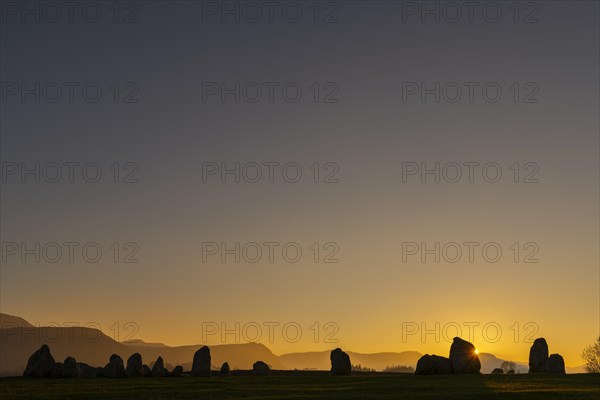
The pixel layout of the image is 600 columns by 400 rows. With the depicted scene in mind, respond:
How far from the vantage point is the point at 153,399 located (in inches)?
1987

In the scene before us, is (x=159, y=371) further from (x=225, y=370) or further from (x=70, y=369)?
(x=70, y=369)

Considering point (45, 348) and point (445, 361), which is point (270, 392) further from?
point (45, 348)

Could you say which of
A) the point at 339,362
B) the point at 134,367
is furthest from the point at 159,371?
the point at 339,362

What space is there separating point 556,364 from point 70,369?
4759cm

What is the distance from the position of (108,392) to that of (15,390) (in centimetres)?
778

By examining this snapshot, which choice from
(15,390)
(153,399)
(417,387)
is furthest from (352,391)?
(15,390)

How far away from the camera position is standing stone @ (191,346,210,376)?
85.1 metres

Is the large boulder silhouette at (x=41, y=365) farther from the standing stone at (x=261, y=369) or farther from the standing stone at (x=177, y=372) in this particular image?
the standing stone at (x=261, y=369)

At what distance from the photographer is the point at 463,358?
273 feet

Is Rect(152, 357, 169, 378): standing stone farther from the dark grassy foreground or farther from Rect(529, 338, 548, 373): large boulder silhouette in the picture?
Rect(529, 338, 548, 373): large boulder silhouette

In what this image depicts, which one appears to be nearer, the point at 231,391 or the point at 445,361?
the point at 231,391

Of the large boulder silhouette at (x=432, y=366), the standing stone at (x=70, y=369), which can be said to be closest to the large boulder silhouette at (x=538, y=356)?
the large boulder silhouette at (x=432, y=366)

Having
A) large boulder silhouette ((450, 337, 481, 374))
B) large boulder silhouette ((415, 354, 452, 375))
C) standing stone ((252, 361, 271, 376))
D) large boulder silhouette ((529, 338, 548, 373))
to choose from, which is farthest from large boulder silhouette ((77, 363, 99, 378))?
large boulder silhouette ((529, 338, 548, 373))

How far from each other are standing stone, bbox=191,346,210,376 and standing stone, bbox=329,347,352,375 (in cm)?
1230
